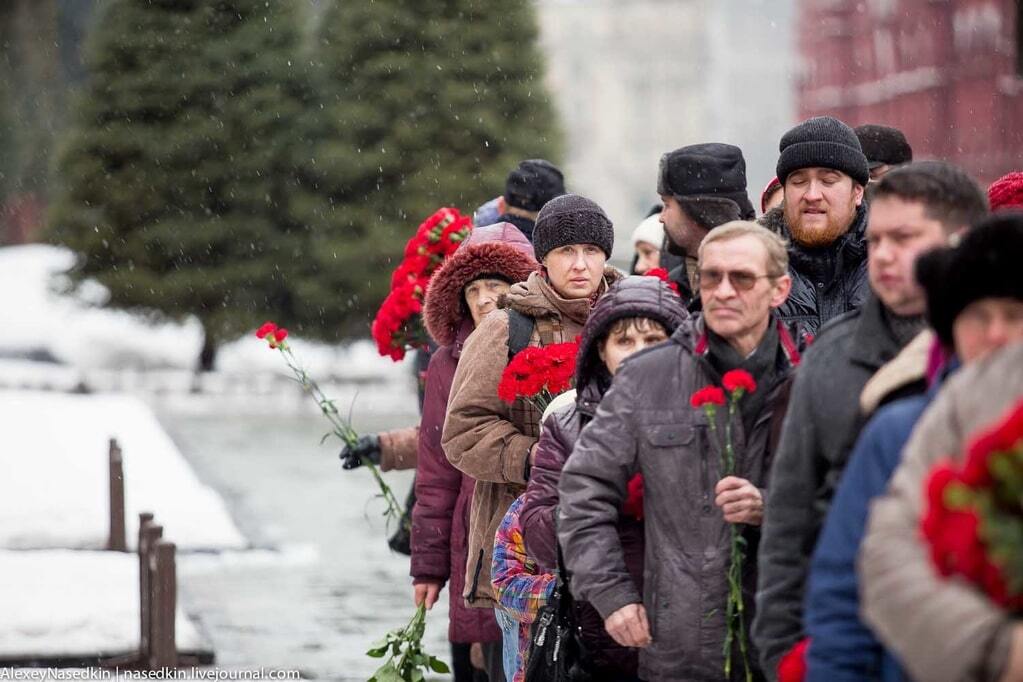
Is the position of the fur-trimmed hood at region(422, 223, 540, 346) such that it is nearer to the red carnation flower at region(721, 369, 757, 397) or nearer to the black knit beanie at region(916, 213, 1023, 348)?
the red carnation flower at region(721, 369, 757, 397)

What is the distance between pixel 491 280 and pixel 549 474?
2.06 meters

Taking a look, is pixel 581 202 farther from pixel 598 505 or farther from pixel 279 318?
pixel 279 318

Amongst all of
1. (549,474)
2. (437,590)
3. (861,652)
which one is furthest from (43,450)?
(861,652)

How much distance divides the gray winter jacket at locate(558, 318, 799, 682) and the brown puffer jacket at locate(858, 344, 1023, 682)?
1.36 meters

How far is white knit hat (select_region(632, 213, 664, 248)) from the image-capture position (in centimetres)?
923

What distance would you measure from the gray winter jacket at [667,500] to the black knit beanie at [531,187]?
4067 mm

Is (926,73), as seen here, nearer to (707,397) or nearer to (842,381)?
(707,397)

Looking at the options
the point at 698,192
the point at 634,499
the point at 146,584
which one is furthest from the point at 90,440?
the point at 634,499

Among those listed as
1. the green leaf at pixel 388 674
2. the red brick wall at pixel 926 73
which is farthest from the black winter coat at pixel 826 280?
the red brick wall at pixel 926 73

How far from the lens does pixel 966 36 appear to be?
1261 inches

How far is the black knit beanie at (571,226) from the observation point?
6.11m

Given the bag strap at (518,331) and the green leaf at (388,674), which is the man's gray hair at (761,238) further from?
the green leaf at (388,674)

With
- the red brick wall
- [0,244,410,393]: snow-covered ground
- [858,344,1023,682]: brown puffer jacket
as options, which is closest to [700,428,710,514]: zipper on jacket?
[858,344,1023,682]: brown puffer jacket

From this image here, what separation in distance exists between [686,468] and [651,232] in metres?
5.04
